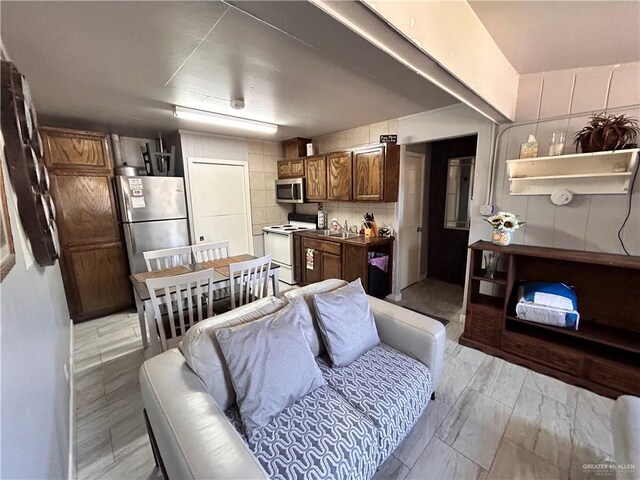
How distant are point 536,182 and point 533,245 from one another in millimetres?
587

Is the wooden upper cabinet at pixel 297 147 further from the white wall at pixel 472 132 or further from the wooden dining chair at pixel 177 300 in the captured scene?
the wooden dining chair at pixel 177 300

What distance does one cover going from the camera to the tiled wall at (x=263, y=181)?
443 centimetres

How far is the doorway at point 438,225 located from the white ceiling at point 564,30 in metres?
1.60

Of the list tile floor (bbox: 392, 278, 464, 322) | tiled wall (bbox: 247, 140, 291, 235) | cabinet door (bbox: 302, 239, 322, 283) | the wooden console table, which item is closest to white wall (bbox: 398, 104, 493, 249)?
the wooden console table

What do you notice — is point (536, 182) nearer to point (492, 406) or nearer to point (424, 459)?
point (492, 406)

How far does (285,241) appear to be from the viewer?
14.1 ft

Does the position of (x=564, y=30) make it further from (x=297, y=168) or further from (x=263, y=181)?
(x=263, y=181)

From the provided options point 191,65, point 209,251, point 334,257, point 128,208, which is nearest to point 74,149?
point 128,208

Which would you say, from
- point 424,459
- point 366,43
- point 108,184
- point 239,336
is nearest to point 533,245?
point 424,459

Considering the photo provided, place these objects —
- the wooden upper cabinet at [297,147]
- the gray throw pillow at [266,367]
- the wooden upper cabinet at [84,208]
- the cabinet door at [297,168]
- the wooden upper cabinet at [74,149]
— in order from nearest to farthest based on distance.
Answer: the gray throw pillow at [266,367], the wooden upper cabinet at [74,149], the wooden upper cabinet at [84,208], the cabinet door at [297,168], the wooden upper cabinet at [297,147]

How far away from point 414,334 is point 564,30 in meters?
2.15

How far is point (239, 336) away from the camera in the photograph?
1.29 meters

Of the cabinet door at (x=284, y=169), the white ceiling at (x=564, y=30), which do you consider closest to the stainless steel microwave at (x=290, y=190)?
the cabinet door at (x=284, y=169)

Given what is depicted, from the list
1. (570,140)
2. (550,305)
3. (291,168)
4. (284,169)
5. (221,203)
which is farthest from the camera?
(284,169)
